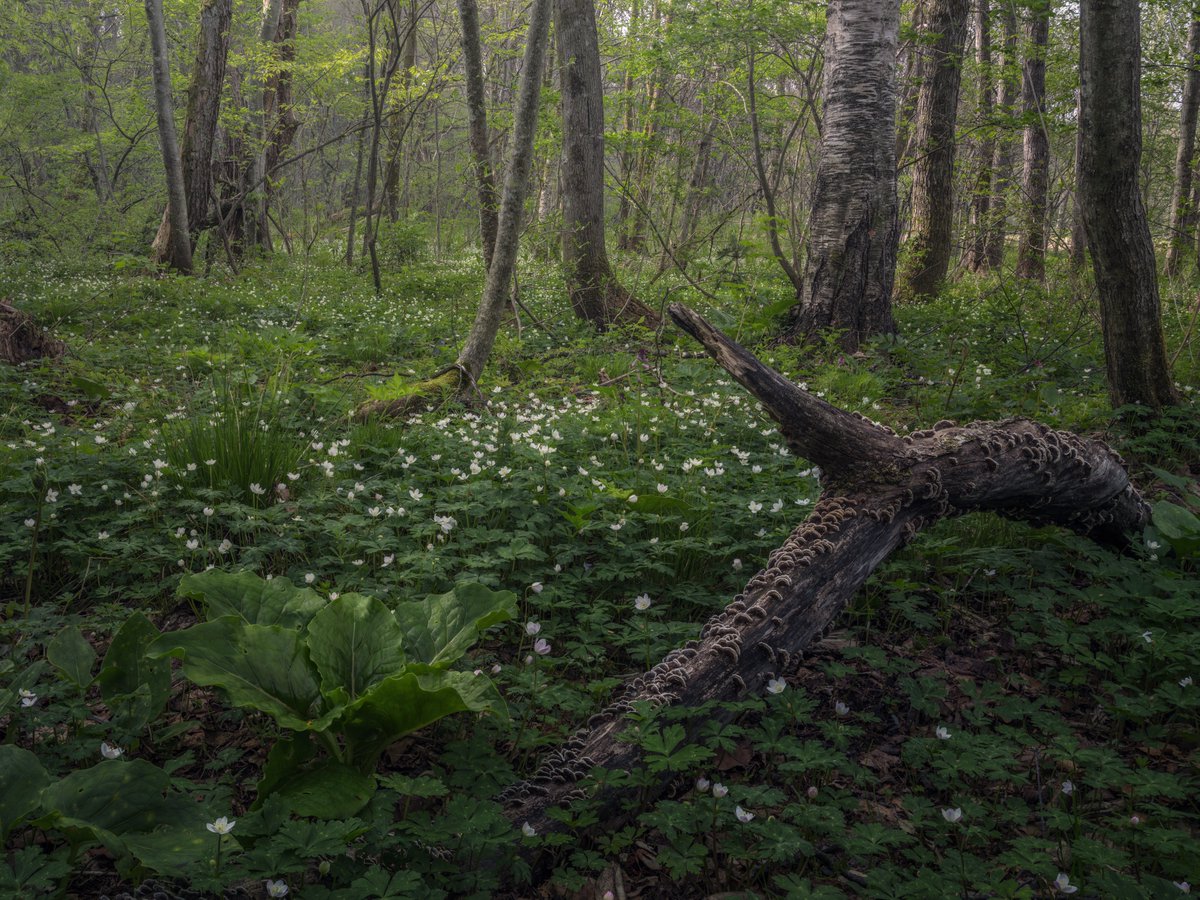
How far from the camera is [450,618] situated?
253 centimetres

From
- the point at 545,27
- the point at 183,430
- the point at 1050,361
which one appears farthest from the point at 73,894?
the point at 1050,361

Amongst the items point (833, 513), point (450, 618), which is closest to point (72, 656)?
point (450, 618)

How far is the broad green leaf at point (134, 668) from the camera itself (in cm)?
239

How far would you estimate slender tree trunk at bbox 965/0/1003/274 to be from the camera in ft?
31.9

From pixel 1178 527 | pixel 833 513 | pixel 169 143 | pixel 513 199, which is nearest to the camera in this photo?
pixel 833 513

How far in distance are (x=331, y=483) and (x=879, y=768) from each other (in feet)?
10.0

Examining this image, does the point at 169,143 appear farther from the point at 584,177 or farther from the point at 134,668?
the point at 134,668

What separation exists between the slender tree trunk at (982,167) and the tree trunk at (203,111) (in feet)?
39.4

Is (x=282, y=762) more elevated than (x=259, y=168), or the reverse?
(x=259, y=168)

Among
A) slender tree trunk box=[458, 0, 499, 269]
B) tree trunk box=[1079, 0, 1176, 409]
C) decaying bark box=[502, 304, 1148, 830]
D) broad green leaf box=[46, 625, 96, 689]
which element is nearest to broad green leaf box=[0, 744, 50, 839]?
broad green leaf box=[46, 625, 96, 689]

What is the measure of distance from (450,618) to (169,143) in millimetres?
11232

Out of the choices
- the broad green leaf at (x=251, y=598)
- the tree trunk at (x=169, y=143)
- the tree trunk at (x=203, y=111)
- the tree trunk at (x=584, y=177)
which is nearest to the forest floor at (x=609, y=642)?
the broad green leaf at (x=251, y=598)

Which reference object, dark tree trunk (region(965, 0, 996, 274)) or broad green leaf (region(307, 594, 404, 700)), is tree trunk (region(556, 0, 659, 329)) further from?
broad green leaf (region(307, 594, 404, 700))

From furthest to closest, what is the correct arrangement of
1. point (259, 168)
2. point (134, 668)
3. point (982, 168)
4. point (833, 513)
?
point (259, 168) → point (982, 168) → point (833, 513) → point (134, 668)
